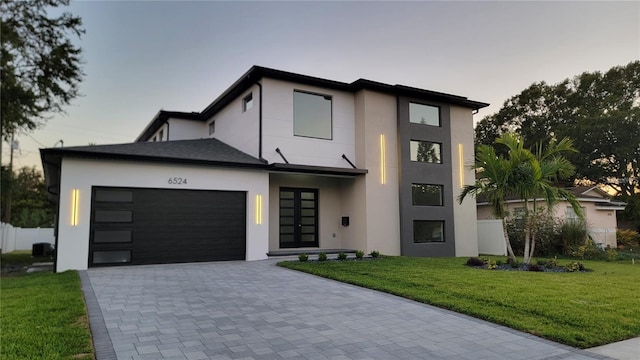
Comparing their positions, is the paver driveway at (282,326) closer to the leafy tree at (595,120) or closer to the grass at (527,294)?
the grass at (527,294)

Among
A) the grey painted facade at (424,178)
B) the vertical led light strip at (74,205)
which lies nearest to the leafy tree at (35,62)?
the vertical led light strip at (74,205)

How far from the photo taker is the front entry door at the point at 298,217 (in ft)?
49.5

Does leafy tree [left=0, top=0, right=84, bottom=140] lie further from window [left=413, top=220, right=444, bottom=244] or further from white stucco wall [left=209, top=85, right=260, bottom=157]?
window [left=413, top=220, right=444, bottom=244]

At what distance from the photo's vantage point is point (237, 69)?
1814 cm

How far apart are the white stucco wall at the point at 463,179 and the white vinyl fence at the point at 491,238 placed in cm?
94

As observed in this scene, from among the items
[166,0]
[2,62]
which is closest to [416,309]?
[166,0]

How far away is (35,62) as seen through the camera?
14383mm

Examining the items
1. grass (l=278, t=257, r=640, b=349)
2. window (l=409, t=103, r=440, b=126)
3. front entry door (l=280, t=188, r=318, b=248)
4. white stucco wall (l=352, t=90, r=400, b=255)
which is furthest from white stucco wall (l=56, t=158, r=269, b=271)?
window (l=409, t=103, r=440, b=126)

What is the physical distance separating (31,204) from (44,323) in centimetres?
3753

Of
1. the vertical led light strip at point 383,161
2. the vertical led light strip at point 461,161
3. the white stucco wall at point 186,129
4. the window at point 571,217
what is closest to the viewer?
the vertical led light strip at point 383,161

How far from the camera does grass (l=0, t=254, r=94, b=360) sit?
410 cm

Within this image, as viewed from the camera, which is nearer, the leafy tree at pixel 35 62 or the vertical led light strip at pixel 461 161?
the leafy tree at pixel 35 62

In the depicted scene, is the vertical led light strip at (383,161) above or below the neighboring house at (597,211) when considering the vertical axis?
above

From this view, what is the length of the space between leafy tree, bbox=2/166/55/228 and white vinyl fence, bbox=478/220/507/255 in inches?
1341
